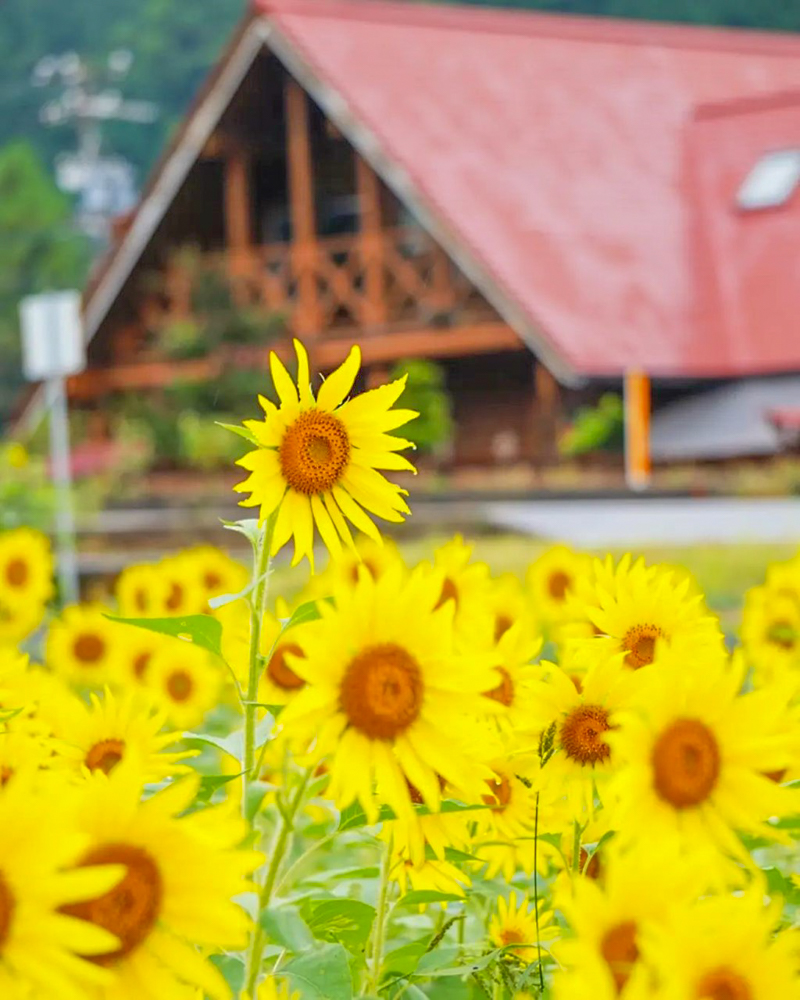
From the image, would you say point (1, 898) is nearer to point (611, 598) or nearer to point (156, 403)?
point (611, 598)

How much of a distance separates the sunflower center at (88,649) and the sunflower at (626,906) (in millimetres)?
2572

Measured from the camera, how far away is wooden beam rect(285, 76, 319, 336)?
44.7ft

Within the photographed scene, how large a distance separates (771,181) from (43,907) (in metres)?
13.6

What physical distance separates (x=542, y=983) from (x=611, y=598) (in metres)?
0.28

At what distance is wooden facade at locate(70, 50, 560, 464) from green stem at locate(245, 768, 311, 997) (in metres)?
11.5

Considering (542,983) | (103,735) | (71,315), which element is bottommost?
(542,983)

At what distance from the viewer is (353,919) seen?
1.26 metres

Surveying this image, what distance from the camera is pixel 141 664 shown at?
9.01 ft

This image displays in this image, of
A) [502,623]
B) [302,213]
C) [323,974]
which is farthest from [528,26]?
[323,974]

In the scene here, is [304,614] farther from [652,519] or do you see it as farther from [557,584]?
[652,519]

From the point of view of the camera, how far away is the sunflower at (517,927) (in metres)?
1.26

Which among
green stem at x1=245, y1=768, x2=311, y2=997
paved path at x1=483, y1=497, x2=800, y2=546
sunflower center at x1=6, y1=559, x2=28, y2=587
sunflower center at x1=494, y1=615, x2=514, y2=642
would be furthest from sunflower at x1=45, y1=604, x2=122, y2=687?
paved path at x1=483, y1=497, x2=800, y2=546

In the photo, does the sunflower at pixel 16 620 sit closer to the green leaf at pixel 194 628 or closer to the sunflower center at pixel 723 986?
the green leaf at pixel 194 628

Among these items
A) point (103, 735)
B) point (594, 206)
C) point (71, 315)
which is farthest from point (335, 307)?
point (103, 735)
